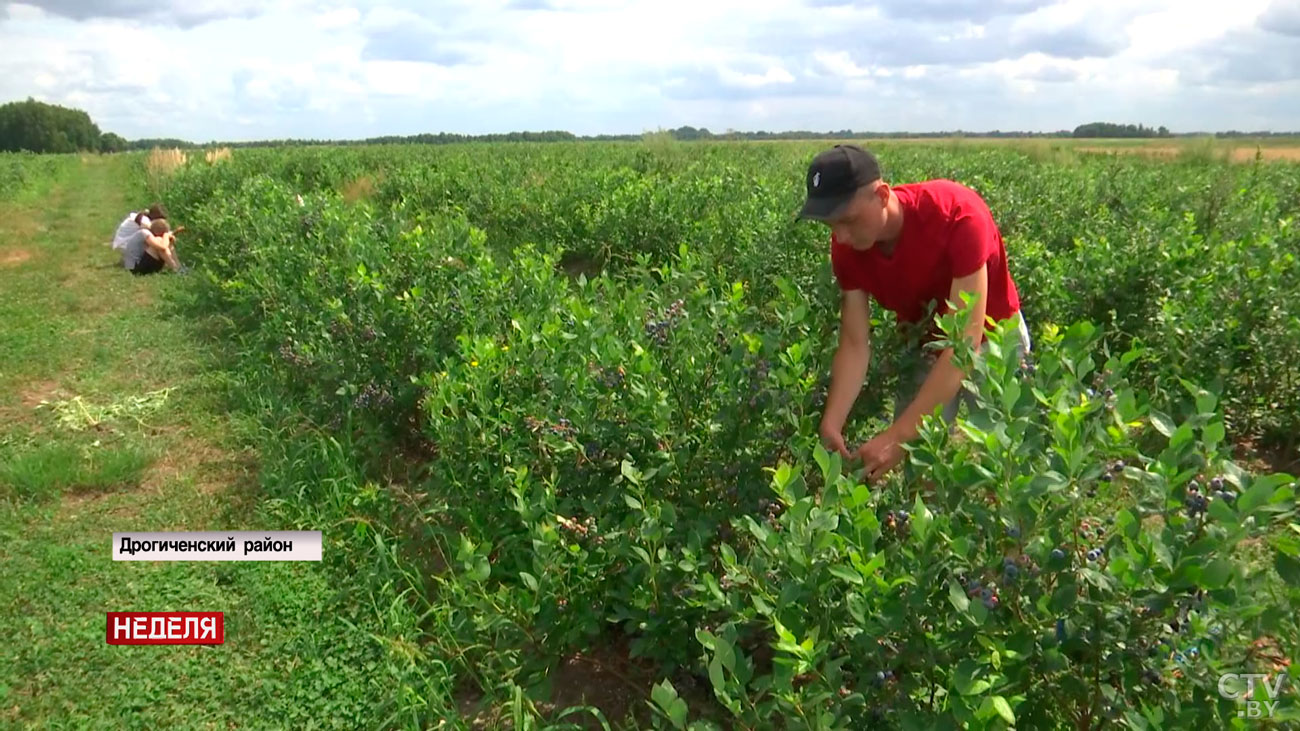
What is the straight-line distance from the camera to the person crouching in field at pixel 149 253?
9.83 metres

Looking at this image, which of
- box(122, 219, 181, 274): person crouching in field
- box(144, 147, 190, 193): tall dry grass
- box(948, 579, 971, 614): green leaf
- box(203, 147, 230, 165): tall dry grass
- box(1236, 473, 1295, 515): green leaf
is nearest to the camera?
box(1236, 473, 1295, 515): green leaf

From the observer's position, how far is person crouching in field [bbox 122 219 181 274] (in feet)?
32.2

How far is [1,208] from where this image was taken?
1822cm

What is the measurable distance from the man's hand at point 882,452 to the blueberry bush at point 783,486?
0.44 ft

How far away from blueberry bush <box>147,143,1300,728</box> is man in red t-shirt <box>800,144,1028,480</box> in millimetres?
120

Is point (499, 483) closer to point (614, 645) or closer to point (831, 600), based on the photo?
point (614, 645)

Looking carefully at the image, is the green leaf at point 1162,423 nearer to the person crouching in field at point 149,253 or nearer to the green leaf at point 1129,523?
the green leaf at point 1129,523

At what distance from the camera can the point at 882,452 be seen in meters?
2.13

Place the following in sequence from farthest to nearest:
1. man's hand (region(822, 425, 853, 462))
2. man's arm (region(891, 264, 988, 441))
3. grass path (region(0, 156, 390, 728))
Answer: grass path (region(0, 156, 390, 728)), man's hand (region(822, 425, 853, 462)), man's arm (region(891, 264, 988, 441))

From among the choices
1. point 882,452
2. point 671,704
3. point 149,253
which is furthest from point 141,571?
point 149,253

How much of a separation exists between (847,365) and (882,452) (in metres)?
0.38

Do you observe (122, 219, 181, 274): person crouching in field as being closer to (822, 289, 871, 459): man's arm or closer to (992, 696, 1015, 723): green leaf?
(822, 289, 871, 459): man's arm

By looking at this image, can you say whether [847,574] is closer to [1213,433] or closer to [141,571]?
[1213,433]

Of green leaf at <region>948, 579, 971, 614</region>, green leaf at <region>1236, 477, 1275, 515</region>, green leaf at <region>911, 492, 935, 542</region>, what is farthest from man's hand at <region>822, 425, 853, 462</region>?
green leaf at <region>1236, 477, 1275, 515</region>
